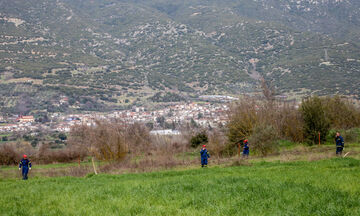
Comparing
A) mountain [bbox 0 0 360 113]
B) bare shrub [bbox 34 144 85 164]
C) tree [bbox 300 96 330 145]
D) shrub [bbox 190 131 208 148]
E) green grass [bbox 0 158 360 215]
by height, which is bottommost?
bare shrub [bbox 34 144 85 164]

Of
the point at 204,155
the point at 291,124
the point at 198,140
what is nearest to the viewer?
the point at 204,155

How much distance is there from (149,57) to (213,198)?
126 m

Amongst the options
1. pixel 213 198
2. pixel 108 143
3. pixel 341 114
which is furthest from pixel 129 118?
pixel 213 198

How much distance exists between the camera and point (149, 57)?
134 m

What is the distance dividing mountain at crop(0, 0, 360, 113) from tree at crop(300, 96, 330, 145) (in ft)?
151

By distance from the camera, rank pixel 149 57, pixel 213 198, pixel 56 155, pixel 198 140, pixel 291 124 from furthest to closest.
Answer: pixel 149 57, pixel 56 155, pixel 198 140, pixel 291 124, pixel 213 198

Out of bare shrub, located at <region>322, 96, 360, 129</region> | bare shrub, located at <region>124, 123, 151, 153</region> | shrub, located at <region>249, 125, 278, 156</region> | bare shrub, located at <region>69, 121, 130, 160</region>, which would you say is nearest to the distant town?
bare shrub, located at <region>124, 123, 151, 153</region>

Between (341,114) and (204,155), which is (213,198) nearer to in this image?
(204,155)

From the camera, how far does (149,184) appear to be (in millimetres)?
13523

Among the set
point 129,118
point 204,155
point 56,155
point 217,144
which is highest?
point 129,118

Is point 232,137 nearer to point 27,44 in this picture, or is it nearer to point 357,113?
point 357,113

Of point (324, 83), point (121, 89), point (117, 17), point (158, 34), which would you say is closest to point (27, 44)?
point (121, 89)

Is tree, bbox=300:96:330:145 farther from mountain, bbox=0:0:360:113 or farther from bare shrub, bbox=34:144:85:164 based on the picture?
mountain, bbox=0:0:360:113

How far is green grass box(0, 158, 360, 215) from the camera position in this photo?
8938 millimetres
